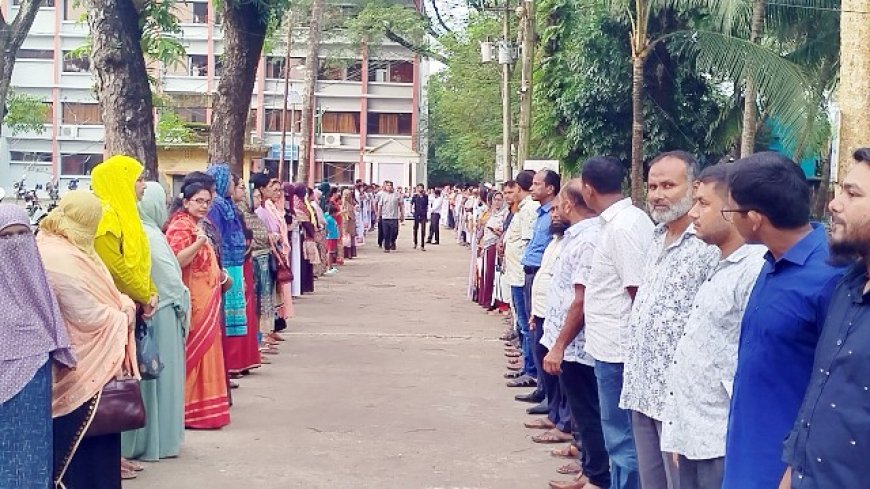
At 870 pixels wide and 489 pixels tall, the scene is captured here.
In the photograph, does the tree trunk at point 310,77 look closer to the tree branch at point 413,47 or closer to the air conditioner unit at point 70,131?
the tree branch at point 413,47

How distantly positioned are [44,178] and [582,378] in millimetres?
55089

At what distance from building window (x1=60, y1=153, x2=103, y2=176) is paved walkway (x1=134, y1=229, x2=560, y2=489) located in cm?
→ 4602

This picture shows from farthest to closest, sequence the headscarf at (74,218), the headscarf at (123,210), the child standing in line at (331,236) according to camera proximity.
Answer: the child standing in line at (331,236), the headscarf at (123,210), the headscarf at (74,218)

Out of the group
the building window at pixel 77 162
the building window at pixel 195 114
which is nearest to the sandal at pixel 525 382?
the building window at pixel 195 114

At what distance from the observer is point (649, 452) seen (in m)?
5.30

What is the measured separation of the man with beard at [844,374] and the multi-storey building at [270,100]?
50520 mm

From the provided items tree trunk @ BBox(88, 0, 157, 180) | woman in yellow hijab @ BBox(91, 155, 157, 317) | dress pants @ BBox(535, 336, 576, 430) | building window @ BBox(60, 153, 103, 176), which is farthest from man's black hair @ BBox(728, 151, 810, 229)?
building window @ BBox(60, 153, 103, 176)

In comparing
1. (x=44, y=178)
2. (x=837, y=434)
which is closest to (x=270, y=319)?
(x=837, y=434)

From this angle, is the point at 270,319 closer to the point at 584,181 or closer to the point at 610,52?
the point at 584,181

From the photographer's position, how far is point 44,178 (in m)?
58.5

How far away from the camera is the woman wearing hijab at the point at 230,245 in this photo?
33.6ft

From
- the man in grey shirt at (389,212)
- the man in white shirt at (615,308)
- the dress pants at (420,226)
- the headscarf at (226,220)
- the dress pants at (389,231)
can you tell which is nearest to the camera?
the man in white shirt at (615,308)

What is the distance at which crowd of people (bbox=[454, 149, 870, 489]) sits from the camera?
3.32 meters

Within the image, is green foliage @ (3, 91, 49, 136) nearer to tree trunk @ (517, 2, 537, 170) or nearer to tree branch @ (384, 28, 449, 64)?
tree branch @ (384, 28, 449, 64)
